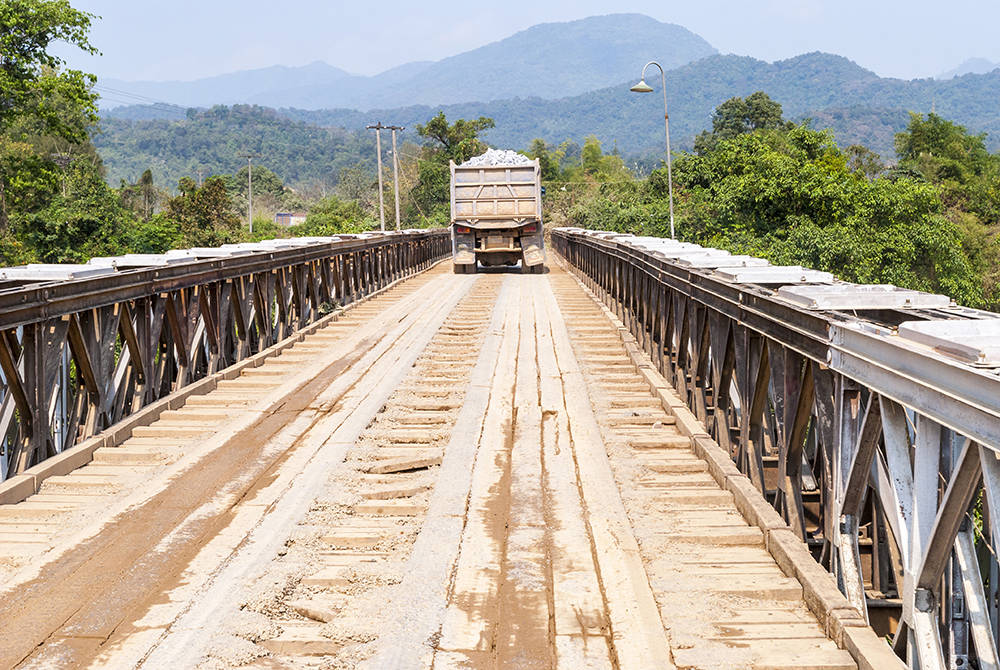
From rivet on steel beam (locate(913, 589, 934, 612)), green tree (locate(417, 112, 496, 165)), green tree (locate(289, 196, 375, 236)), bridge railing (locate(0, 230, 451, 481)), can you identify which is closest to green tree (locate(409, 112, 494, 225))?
green tree (locate(417, 112, 496, 165))

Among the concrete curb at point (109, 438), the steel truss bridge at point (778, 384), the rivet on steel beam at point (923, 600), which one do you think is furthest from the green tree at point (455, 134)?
the rivet on steel beam at point (923, 600)

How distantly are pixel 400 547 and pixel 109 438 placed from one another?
3224mm

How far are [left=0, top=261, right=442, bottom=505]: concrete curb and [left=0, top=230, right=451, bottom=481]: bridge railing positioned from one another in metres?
0.17

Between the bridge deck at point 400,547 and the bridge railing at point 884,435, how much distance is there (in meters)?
0.40

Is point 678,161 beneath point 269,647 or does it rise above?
above

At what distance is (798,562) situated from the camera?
4.66 m

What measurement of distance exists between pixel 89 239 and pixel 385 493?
158ft

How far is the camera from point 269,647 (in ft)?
13.2

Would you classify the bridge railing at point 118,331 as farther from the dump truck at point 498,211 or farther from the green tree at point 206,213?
the green tree at point 206,213

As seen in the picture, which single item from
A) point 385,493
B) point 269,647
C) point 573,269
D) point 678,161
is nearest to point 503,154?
point 573,269

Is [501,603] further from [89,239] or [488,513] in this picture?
[89,239]

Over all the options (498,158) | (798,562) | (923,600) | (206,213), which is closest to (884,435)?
(923,600)

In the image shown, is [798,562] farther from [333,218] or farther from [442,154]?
[442,154]

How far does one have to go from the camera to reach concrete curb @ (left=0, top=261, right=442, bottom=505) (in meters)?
6.05
